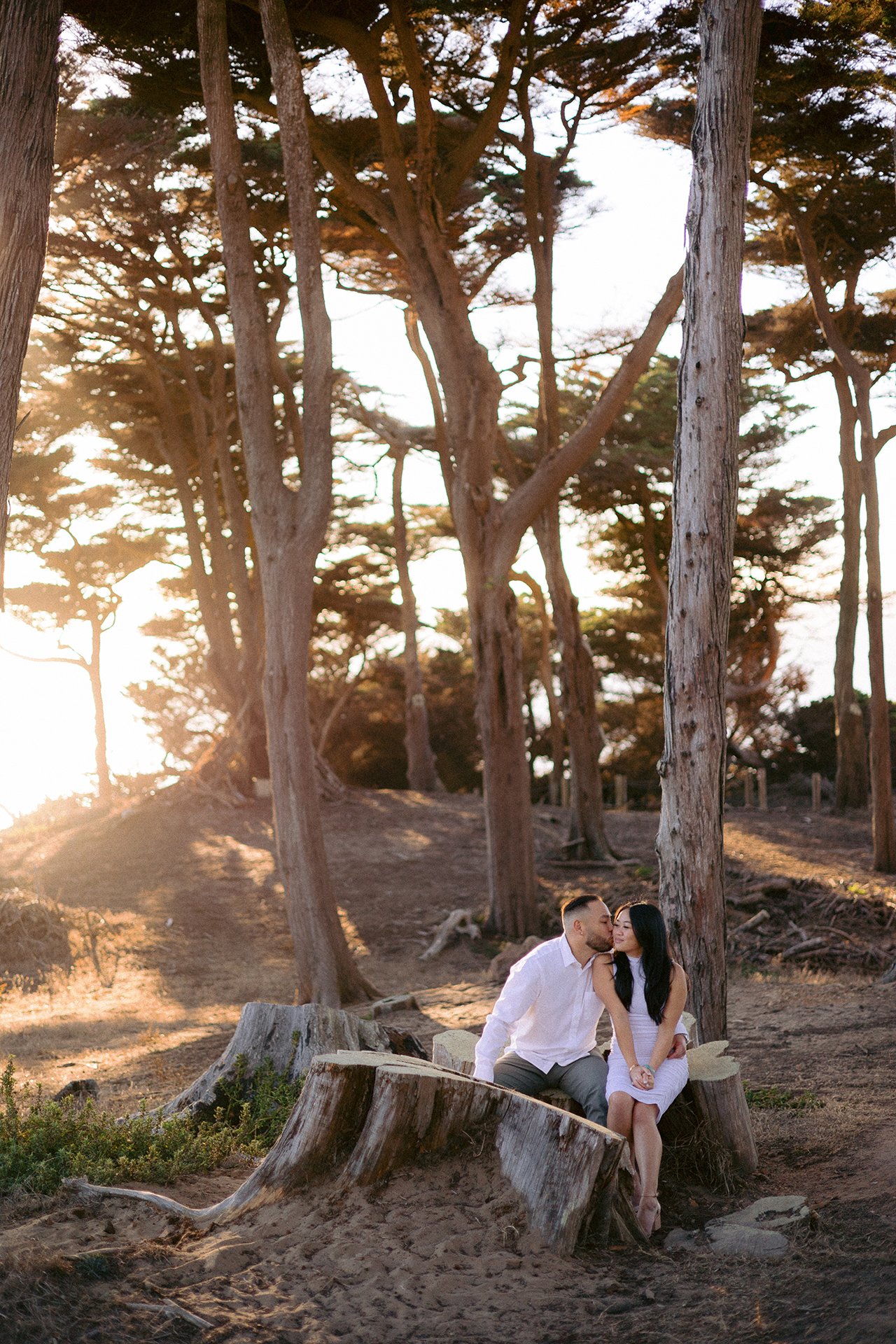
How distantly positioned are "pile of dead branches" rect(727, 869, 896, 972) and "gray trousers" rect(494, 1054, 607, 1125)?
5763 mm

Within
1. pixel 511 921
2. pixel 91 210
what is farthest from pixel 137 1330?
pixel 91 210

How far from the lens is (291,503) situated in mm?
9000

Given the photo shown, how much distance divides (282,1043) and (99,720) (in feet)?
56.1

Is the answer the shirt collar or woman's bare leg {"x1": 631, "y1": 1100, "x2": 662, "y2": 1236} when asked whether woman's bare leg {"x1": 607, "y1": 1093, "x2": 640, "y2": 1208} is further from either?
the shirt collar

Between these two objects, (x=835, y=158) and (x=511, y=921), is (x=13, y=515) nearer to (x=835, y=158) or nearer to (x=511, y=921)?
(x=511, y=921)

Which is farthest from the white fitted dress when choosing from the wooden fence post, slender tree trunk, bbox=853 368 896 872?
the wooden fence post

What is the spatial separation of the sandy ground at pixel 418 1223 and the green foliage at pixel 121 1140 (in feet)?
0.48

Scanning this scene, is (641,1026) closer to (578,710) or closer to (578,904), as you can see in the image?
(578,904)

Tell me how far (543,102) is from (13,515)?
12.0m

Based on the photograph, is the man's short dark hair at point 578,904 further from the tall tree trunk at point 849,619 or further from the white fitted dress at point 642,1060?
the tall tree trunk at point 849,619

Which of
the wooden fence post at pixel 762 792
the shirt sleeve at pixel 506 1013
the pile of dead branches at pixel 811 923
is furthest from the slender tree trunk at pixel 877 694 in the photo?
the shirt sleeve at pixel 506 1013

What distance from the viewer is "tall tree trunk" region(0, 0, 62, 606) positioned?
5.27 metres

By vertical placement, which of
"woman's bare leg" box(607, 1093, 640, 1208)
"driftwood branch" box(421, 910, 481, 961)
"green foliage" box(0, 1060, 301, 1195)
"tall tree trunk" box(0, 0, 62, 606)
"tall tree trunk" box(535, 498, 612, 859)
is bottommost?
"driftwood branch" box(421, 910, 481, 961)

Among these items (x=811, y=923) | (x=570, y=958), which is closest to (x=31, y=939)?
(x=811, y=923)
